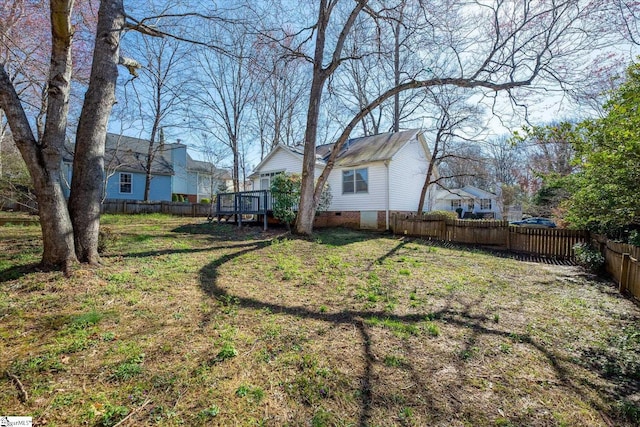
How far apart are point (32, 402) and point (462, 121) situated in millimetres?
15750

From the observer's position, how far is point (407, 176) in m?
15.9

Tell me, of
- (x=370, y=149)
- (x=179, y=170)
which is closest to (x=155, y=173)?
(x=179, y=170)

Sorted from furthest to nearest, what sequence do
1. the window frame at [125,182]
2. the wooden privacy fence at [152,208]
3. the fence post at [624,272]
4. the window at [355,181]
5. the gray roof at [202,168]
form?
the gray roof at [202,168] < the window frame at [125,182] < the wooden privacy fence at [152,208] < the window at [355,181] < the fence post at [624,272]

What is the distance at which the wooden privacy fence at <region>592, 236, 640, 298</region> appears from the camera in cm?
511

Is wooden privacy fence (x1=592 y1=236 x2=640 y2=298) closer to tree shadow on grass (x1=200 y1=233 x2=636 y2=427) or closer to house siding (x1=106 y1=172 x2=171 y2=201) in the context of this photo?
tree shadow on grass (x1=200 y1=233 x2=636 y2=427)

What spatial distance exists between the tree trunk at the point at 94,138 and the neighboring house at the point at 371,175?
421 inches

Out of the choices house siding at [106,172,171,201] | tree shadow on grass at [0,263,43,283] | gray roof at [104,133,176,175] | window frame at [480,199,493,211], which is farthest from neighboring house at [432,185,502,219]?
tree shadow on grass at [0,263,43,283]

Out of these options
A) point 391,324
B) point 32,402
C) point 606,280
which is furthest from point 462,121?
point 32,402

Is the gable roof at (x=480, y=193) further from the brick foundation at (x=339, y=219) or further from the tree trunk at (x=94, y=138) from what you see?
the tree trunk at (x=94, y=138)

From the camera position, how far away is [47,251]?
14.6 feet

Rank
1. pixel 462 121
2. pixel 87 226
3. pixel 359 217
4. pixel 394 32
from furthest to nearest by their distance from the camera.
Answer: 1. pixel 359 217
2. pixel 462 121
3. pixel 394 32
4. pixel 87 226

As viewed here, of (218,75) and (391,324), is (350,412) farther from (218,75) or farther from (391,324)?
(218,75)

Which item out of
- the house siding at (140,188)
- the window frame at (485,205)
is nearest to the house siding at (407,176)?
the house siding at (140,188)

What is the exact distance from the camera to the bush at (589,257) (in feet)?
24.3
